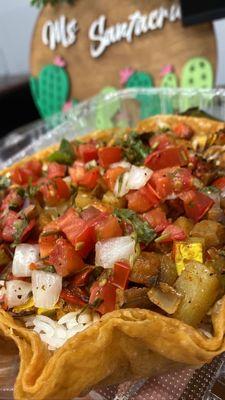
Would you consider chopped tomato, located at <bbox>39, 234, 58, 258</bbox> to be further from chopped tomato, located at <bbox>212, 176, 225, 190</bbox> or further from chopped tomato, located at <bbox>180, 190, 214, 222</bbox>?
chopped tomato, located at <bbox>212, 176, 225, 190</bbox>

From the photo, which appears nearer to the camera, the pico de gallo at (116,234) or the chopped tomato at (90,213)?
the pico de gallo at (116,234)

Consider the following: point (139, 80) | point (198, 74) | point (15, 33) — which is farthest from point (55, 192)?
point (15, 33)

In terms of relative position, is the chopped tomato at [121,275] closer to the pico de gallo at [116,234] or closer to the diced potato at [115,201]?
the pico de gallo at [116,234]

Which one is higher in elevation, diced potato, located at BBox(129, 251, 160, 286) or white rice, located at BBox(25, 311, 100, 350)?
diced potato, located at BBox(129, 251, 160, 286)

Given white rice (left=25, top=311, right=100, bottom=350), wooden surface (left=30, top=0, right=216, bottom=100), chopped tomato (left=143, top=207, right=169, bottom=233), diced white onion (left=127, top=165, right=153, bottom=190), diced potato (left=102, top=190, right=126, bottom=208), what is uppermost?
wooden surface (left=30, top=0, right=216, bottom=100)

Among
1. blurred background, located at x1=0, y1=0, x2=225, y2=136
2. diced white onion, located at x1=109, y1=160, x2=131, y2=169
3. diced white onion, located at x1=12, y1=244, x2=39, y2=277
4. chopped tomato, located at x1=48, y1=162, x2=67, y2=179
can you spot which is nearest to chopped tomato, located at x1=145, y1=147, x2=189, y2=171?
diced white onion, located at x1=109, y1=160, x2=131, y2=169

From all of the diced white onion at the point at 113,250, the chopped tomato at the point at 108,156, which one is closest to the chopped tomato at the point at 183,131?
the chopped tomato at the point at 108,156

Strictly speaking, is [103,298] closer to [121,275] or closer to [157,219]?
[121,275]
